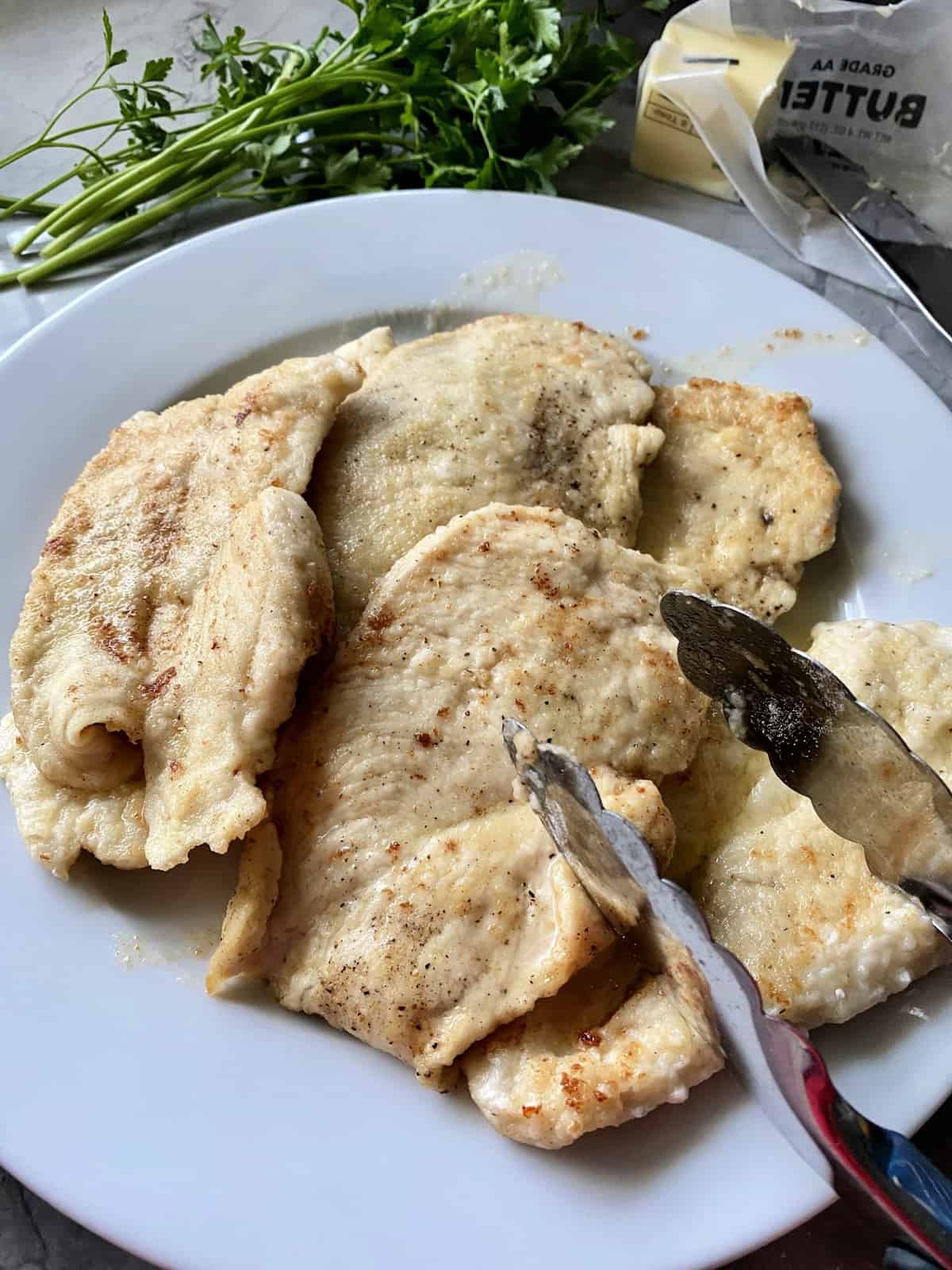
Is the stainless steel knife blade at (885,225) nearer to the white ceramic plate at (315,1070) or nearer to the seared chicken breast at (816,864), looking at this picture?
the white ceramic plate at (315,1070)

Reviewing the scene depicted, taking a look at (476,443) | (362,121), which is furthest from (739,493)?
(362,121)

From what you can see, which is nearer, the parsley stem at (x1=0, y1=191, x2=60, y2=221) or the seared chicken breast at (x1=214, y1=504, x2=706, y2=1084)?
the seared chicken breast at (x1=214, y1=504, x2=706, y2=1084)

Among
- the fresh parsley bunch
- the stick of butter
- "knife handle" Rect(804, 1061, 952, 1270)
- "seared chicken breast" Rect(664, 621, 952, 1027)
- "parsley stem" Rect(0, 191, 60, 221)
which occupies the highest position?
"parsley stem" Rect(0, 191, 60, 221)

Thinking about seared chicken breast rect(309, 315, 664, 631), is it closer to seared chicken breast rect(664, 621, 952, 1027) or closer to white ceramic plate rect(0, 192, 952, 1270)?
white ceramic plate rect(0, 192, 952, 1270)

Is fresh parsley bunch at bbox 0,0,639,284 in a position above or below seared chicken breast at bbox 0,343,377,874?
above

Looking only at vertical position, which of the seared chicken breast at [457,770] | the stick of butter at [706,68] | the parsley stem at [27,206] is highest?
the parsley stem at [27,206]

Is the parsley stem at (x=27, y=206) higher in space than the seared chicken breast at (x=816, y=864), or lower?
higher

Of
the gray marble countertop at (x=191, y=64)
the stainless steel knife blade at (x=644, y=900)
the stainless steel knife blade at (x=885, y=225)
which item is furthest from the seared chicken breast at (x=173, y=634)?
the stainless steel knife blade at (x=885, y=225)

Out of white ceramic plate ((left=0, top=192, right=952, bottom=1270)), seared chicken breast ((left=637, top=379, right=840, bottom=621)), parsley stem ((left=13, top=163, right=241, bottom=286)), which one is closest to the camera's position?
white ceramic plate ((left=0, top=192, right=952, bottom=1270))

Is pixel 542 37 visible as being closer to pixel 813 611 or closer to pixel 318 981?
pixel 813 611

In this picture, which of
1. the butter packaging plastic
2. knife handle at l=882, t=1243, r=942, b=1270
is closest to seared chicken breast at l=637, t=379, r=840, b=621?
the butter packaging plastic
